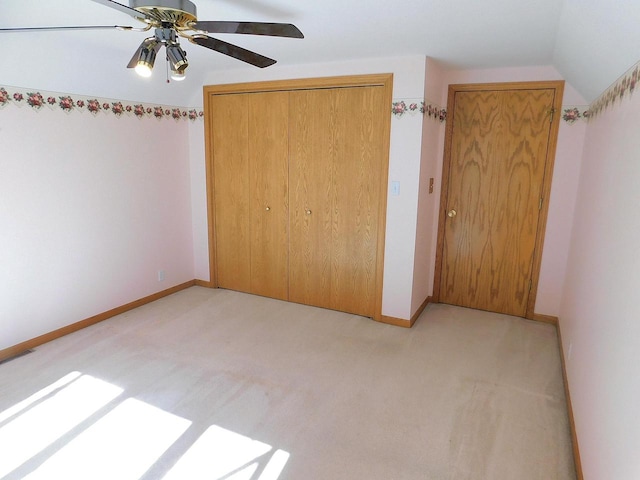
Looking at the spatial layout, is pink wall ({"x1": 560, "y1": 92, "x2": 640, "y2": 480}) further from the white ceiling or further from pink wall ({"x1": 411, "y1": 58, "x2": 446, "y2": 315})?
pink wall ({"x1": 411, "y1": 58, "x2": 446, "y2": 315})

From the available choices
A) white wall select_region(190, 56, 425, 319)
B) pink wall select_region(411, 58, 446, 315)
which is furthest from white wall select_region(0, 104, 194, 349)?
pink wall select_region(411, 58, 446, 315)

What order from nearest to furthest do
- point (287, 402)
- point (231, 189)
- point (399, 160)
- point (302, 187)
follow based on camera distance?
point (287, 402) < point (399, 160) < point (302, 187) < point (231, 189)

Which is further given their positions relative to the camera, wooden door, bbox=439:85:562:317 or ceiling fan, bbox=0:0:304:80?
wooden door, bbox=439:85:562:317

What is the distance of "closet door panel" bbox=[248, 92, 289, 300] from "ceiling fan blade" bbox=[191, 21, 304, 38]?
1998mm

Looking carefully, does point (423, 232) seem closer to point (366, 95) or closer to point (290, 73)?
point (366, 95)

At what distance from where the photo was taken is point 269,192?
A: 12.7 feet

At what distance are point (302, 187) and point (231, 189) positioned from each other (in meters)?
0.80

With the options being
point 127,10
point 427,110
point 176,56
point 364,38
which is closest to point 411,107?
point 427,110

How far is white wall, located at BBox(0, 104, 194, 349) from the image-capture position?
2814mm

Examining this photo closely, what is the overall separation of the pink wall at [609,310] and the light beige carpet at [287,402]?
0.35 m

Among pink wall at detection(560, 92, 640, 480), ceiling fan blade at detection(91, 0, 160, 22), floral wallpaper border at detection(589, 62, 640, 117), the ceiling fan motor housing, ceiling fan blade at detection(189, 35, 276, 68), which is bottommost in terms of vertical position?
pink wall at detection(560, 92, 640, 480)

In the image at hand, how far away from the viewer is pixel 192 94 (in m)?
4.02

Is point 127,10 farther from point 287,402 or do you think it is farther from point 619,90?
point 619,90

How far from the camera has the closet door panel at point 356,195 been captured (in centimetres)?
334
